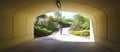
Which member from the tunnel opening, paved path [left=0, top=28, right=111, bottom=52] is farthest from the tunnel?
the tunnel opening

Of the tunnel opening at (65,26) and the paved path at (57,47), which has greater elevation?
the tunnel opening at (65,26)

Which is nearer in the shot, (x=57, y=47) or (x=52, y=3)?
(x=57, y=47)

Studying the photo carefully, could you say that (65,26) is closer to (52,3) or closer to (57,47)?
(52,3)

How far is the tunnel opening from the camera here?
76.4 feet

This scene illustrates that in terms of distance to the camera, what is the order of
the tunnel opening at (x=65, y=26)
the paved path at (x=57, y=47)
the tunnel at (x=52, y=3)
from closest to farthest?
1. the tunnel at (x=52, y=3)
2. the paved path at (x=57, y=47)
3. the tunnel opening at (x=65, y=26)

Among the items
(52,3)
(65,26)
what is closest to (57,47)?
(52,3)

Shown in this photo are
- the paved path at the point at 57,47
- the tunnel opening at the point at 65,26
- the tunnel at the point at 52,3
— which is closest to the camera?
the tunnel at the point at 52,3

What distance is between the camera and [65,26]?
48750 mm

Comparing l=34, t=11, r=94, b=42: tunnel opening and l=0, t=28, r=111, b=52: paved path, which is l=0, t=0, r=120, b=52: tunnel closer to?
l=0, t=28, r=111, b=52: paved path

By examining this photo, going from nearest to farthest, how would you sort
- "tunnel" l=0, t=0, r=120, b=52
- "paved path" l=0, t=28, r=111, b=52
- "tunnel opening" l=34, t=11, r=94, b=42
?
"tunnel" l=0, t=0, r=120, b=52
"paved path" l=0, t=28, r=111, b=52
"tunnel opening" l=34, t=11, r=94, b=42

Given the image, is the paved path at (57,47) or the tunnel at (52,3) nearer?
the tunnel at (52,3)

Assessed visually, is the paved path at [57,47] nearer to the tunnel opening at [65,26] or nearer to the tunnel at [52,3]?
the tunnel at [52,3]

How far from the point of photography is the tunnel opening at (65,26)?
23294 millimetres

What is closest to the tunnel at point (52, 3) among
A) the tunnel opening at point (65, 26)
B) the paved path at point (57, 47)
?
the paved path at point (57, 47)
